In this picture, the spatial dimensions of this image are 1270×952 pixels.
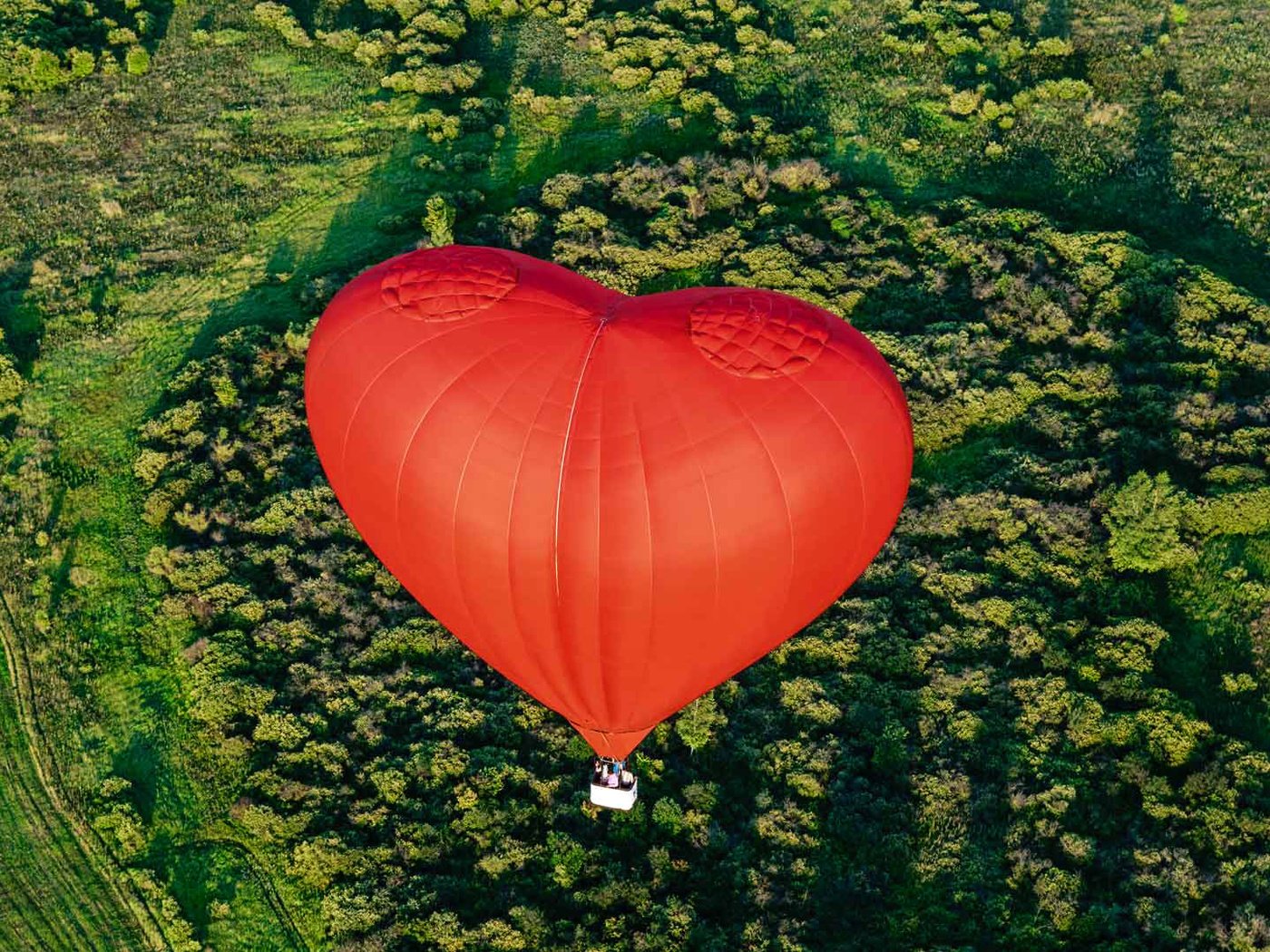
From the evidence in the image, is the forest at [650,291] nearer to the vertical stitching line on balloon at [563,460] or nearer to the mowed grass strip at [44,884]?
the mowed grass strip at [44,884]

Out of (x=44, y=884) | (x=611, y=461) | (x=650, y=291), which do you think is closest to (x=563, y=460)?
(x=611, y=461)

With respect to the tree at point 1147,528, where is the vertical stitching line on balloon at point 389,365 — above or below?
above

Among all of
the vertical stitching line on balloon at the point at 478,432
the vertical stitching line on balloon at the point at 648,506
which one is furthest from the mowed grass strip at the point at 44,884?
the vertical stitching line on balloon at the point at 648,506

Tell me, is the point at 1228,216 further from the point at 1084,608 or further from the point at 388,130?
the point at 388,130

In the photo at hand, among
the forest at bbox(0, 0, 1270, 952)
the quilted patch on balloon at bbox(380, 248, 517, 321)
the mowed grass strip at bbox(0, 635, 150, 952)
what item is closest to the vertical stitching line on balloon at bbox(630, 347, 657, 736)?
the quilted patch on balloon at bbox(380, 248, 517, 321)

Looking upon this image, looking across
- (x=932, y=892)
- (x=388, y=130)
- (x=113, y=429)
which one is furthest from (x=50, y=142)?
(x=932, y=892)

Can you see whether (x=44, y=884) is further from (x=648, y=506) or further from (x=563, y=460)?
(x=648, y=506)
